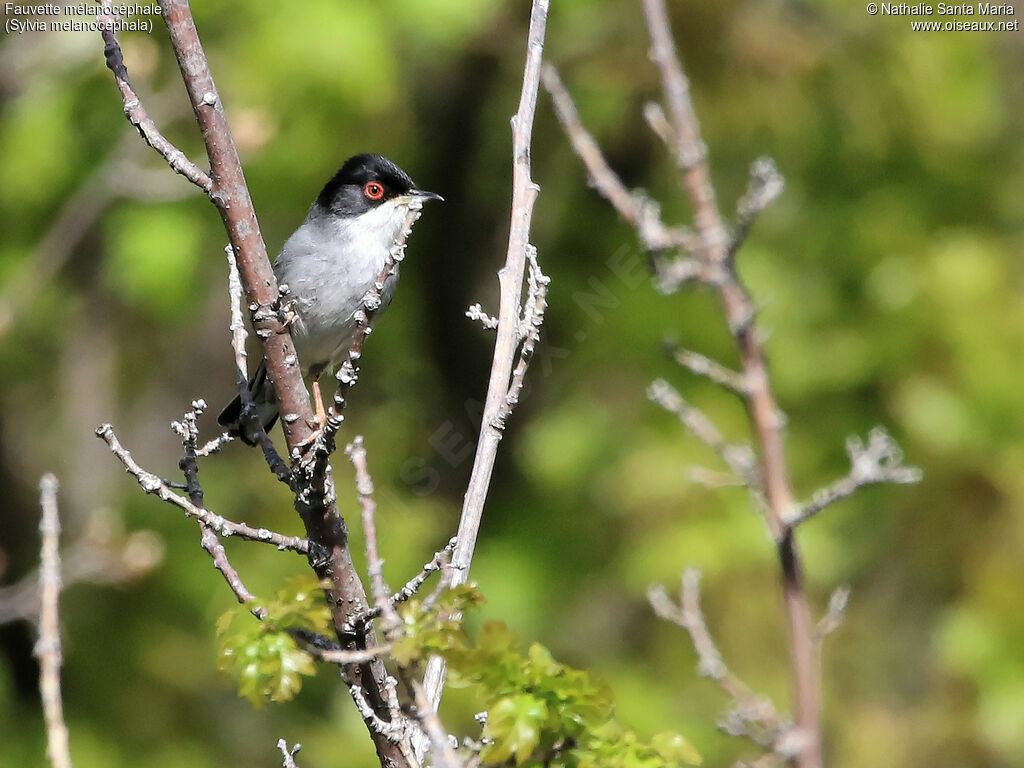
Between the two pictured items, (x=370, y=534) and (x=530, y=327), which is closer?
(x=370, y=534)

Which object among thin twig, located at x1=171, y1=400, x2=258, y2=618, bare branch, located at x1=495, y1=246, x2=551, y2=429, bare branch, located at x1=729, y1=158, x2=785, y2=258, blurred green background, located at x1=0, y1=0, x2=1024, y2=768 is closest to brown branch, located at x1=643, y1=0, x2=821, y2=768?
bare branch, located at x1=729, y1=158, x2=785, y2=258

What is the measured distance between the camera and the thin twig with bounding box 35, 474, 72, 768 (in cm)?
184

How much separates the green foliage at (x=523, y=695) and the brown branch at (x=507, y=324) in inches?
16.6

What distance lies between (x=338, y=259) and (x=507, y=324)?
2.09 meters

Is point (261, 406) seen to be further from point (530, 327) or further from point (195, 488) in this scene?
point (530, 327)

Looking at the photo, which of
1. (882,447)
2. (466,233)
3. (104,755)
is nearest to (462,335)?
(466,233)

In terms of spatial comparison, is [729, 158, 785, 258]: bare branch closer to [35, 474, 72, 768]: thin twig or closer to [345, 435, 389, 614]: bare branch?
[345, 435, 389, 614]: bare branch

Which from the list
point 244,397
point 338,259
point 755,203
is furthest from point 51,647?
point 338,259

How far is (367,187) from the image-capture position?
4.66 metres

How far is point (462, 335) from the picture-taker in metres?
8.45

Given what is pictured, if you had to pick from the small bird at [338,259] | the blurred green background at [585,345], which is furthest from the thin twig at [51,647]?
the blurred green background at [585,345]

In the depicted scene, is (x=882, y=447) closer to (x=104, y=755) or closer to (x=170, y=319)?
(x=170, y=319)

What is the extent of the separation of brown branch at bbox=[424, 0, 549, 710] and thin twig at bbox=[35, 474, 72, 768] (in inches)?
27.4

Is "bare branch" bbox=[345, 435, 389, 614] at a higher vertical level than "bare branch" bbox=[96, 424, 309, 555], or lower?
lower
